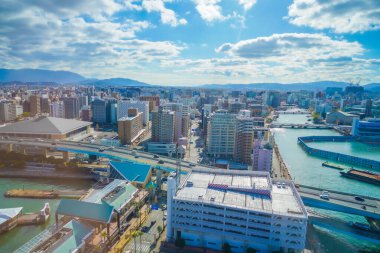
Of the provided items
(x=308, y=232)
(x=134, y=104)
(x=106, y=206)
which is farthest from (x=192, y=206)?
(x=134, y=104)

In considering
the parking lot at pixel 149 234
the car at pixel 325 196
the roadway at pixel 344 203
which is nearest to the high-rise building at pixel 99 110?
the parking lot at pixel 149 234

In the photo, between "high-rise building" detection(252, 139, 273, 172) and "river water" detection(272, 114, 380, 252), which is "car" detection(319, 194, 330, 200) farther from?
"high-rise building" detection(252, 139, 273, 172)

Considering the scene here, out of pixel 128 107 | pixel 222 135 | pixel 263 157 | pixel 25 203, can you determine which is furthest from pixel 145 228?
pixel 128 107

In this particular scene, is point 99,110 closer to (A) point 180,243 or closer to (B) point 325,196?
(A) point 180,243

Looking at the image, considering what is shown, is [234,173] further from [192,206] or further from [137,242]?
[137,242]

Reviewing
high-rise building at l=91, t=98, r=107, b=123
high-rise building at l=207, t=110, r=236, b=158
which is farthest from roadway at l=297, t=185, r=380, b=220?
high-rise building at l=91, t=98, r=107, b=123

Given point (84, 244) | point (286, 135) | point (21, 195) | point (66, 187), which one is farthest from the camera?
point (286, 135)

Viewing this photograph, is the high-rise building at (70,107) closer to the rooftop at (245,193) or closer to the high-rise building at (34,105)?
the high-rise building at (34,105)
